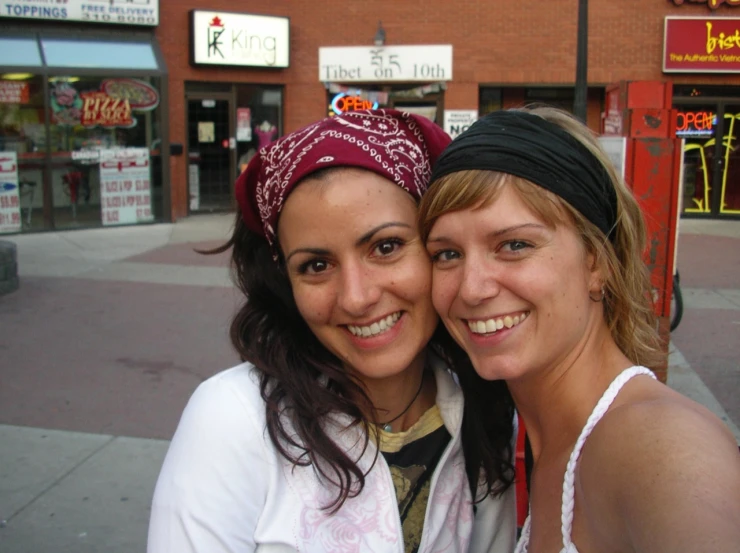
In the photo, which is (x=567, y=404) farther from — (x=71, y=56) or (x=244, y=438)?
(x=71, y=56)

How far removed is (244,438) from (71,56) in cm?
1274

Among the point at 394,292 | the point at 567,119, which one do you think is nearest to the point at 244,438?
the point at 394,292

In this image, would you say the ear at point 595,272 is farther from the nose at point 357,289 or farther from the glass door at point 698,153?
the glass door at point 698,153

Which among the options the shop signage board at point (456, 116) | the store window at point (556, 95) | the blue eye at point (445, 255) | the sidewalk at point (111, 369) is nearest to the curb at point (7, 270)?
the sidewalk at point (111, 369)

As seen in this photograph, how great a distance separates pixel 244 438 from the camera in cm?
160

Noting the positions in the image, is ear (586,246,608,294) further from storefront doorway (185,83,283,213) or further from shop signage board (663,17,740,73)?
shop signage board (663,17,740,73)

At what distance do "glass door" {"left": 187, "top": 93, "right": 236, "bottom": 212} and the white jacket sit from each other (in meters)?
13.7

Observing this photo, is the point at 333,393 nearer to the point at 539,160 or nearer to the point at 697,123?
the point at 539,160

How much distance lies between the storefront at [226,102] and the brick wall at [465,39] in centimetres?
21

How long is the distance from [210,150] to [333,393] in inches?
548

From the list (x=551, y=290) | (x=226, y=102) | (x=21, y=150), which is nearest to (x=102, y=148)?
(x=21, y=150)

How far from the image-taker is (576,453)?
148cm

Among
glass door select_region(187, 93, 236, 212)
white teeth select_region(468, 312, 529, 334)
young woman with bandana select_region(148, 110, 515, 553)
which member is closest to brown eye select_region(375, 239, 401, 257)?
young woman with bandana select_region(148, 110, 515, 553)

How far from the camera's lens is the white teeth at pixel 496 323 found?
1.64 meters
